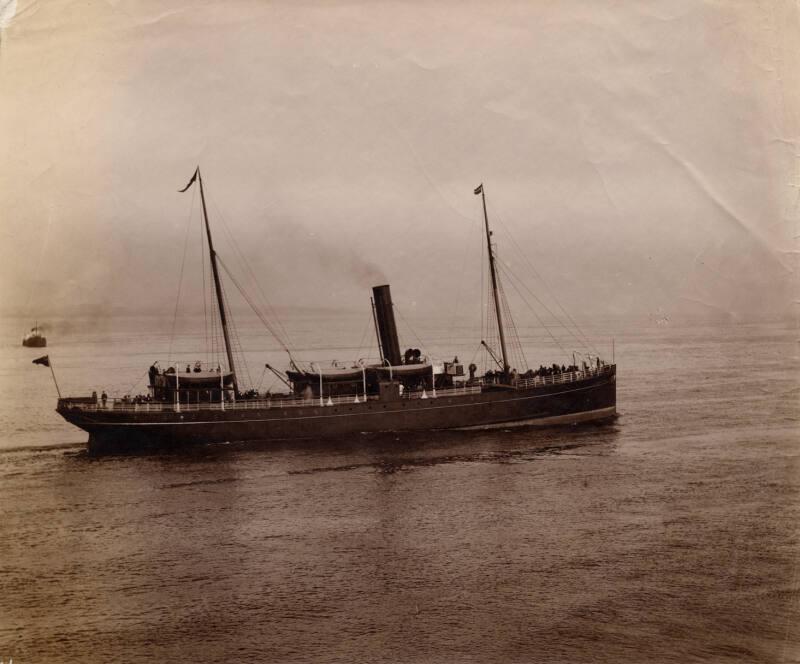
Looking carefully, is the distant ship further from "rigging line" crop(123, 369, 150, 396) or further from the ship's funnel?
the ship's funnel

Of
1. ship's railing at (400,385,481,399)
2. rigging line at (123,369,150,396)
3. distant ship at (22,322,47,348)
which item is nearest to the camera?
ship's railing at (400,385,481,399)

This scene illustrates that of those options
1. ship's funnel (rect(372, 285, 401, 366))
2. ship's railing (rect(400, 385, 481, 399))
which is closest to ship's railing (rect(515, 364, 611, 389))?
ship's railing (rect(400, 385, 481, 399))

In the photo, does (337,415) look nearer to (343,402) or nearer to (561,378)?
(343,402)

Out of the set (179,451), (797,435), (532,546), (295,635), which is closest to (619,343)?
(797,435)

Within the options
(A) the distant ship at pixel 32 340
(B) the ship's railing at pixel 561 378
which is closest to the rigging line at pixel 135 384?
(A) the distant ship at pixel 32 340

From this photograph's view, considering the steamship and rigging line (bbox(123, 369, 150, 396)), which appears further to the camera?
rigging line (bbox(123, 369, 150, 396))

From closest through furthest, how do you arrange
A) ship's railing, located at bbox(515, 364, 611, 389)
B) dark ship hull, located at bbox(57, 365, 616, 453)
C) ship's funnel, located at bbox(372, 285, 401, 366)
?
1. dark ship hull, located at bbox(57, 365, 616, 453)
2. ship's funnel, located at bbox(372, 285, 401, 366)
3. ship's railing, located at bbox(515, 364, 611, 389)

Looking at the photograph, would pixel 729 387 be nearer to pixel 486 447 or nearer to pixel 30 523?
pixel 486 447
